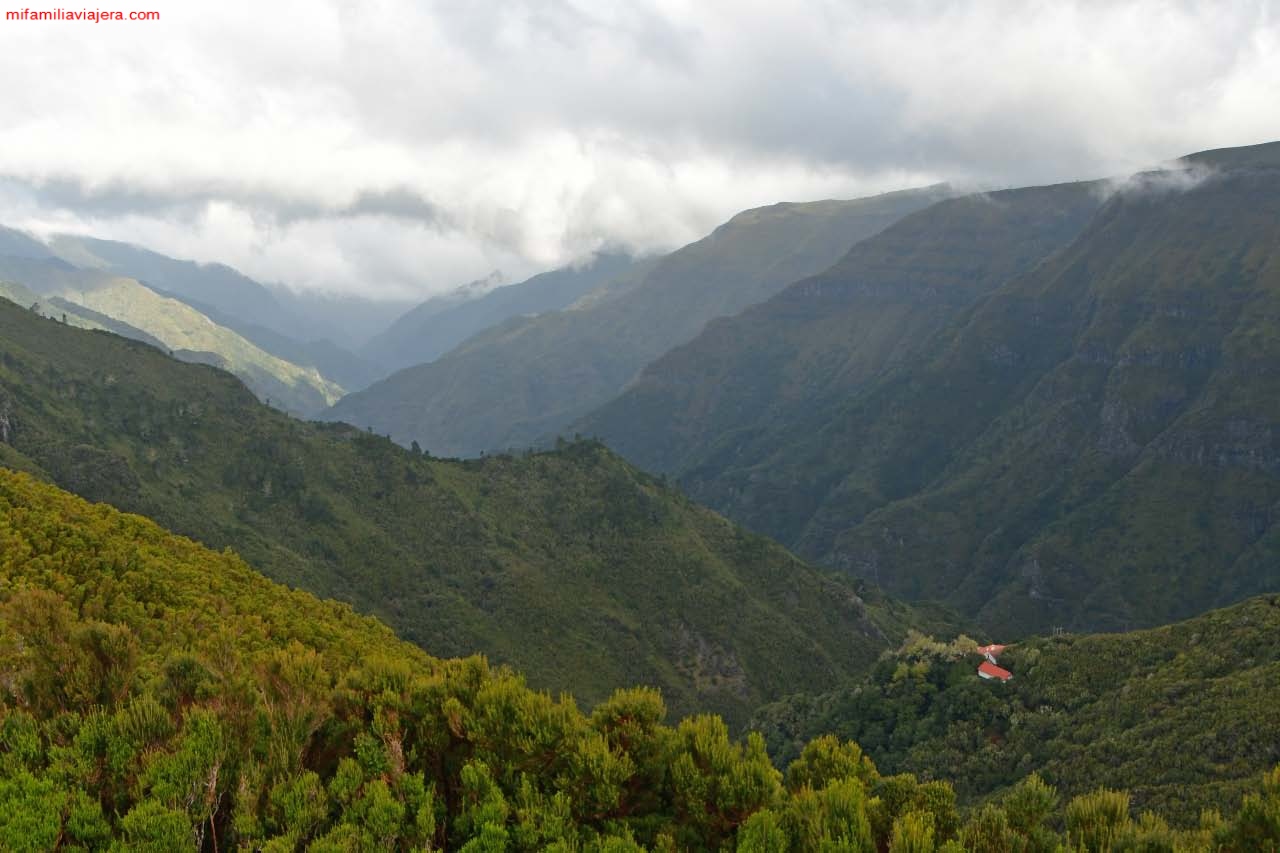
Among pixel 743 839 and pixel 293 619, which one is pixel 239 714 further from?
pixel 293 619

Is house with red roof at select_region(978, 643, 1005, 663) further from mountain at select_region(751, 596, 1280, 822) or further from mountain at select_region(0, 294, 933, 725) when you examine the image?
mountain at select_region(0, 294, 933, 725)

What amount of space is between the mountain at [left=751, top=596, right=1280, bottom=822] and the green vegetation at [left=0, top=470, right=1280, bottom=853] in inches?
1841

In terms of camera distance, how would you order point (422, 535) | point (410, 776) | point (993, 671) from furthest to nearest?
point (422, 535)
point (993, 671)
point (410, 776)

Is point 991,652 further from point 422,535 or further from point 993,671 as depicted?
point 422,535

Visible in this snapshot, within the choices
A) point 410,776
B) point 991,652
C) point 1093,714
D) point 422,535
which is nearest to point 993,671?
point 991,652

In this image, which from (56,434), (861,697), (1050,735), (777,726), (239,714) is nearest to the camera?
(239,714)

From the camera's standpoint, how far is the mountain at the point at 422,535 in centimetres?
14112

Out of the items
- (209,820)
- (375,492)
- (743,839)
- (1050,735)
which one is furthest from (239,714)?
(375,492)

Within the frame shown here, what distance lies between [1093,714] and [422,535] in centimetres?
12746

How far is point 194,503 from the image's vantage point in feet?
471

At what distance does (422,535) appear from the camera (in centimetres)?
16938

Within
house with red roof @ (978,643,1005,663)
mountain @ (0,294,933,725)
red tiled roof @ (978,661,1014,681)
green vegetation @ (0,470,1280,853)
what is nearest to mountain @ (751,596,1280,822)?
red tiled roof @ (978,661,1014,681)

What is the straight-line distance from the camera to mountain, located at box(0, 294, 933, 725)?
141 metres

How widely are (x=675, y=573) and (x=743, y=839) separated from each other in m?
165
